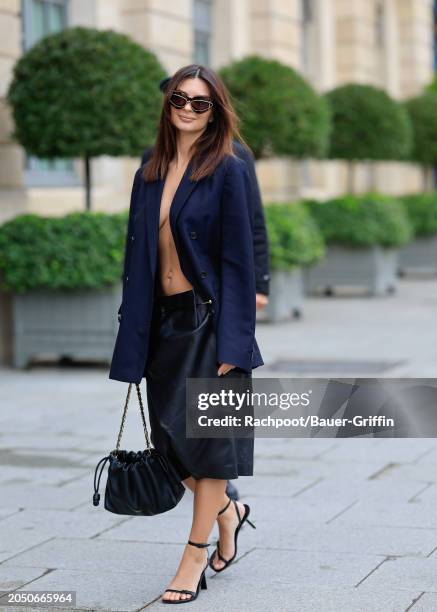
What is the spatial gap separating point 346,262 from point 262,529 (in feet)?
42.9

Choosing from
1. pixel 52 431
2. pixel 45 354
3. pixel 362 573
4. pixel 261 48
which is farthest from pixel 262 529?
pixel 261 48

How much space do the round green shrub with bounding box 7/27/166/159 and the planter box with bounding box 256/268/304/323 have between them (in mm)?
3804

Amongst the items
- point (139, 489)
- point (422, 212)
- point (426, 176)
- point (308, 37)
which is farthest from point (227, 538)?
point (426, 176)

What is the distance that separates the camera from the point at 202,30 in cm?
1803

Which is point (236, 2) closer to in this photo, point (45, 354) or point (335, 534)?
point (45, 354)

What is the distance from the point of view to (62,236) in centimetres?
1045

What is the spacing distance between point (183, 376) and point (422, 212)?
18001 mm

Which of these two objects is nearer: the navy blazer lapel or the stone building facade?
the navy blazer lapel

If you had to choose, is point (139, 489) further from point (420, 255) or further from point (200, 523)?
point (420, 255)

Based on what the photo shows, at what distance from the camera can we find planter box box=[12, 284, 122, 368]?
10.7 metres

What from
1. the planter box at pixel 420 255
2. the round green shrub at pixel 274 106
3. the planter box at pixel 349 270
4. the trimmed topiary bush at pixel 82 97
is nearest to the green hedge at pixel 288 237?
the round green shrub at pixel 274 106

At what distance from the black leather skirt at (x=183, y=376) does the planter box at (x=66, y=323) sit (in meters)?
6.07

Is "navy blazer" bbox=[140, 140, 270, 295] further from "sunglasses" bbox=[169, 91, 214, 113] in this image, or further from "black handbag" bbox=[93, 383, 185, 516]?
"black handbag" bbox=[93, 383, 185, 516]

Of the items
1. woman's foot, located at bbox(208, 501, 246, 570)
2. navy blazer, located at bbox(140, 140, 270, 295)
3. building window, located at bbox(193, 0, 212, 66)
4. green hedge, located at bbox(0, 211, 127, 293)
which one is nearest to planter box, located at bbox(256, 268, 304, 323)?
green hedge, located at bbox(0, 211, 127, 293)
